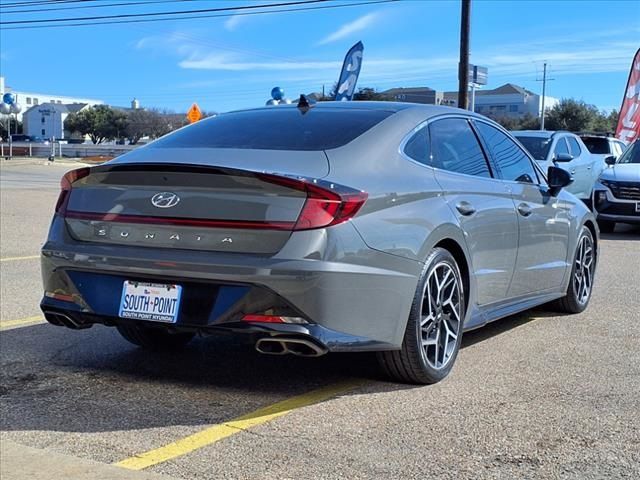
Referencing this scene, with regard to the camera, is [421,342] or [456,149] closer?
[421,342]

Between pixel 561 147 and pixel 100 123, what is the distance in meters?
96.1

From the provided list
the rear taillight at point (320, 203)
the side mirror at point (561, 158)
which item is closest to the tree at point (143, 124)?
the side mirror at point (561, 158)

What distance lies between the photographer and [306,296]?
3.92m

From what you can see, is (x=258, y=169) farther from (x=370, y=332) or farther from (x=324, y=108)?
(x=324, y=108)

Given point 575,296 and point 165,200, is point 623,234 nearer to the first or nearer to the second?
point 575,296

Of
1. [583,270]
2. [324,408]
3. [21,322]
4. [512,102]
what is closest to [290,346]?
[324,408]

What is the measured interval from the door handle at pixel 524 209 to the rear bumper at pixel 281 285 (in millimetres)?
1580

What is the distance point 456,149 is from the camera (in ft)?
17.4

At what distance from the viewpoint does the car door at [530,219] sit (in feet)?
18.7

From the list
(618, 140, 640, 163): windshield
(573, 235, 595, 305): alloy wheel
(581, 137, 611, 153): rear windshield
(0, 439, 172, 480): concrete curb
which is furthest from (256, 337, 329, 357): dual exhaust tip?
(581, 137, 611, 153): rear windshield

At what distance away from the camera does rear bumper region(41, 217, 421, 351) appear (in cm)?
393

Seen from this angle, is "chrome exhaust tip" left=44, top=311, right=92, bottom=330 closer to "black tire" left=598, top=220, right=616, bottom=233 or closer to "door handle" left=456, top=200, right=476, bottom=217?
"door handle" left=456, top=200, right=476, bottom=217

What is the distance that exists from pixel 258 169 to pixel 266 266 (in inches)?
20.1

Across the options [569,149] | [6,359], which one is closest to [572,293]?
[6,359]
